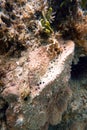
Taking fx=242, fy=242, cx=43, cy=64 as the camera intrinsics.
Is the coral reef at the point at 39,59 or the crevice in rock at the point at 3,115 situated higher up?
the coral reef at the point at 39,59

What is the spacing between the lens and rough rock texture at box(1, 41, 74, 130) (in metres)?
3.24

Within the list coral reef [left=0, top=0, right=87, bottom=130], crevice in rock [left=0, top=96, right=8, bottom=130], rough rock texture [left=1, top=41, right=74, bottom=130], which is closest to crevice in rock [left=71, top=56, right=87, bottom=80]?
coral reef [left=0, top=0, right=87, bottom=130]

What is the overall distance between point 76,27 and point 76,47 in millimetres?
360

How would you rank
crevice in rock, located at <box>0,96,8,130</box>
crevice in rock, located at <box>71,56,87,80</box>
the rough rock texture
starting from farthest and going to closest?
crevice in rock, located at <box>71,56,87,80</box>
crevice in rock, located at <box>0,96,8,130</box>
the rough rock texture

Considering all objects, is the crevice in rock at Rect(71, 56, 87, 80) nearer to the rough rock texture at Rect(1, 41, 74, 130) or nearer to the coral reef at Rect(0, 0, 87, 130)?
the coral reef at Rect(0, 0, 87, 130)

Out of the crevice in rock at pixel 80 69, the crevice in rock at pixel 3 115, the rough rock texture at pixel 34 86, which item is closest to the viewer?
the rough rock texture at pixel 34 86

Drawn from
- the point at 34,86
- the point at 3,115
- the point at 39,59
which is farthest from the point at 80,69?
the point at 3,115

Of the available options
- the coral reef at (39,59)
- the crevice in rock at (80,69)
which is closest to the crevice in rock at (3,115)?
the coral reef at (39,59)

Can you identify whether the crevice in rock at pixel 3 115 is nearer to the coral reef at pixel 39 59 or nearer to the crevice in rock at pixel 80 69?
the coral reef at pixel 39 59

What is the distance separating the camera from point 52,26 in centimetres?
416

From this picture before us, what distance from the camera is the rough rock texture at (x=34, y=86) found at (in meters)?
3.24

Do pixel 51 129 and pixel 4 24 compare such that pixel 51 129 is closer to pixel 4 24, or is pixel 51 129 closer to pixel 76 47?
pixel 76 47

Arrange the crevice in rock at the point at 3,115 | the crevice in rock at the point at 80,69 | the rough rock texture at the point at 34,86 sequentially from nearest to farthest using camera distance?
the rough rock texture at the point at 34,86, the crevice in rock at the point at 3,115, the crevice in rock at the point at 80,69

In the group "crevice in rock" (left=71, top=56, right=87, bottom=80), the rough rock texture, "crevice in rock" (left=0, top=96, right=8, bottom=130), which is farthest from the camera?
"crevice in rock" (left=71, top=56, right=87, bottom=80)
